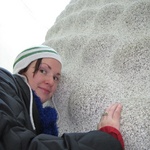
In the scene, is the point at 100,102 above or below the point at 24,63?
below

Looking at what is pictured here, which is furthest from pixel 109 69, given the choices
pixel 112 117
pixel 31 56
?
pixel 31 56

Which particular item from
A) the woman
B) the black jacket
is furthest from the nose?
the black jacket

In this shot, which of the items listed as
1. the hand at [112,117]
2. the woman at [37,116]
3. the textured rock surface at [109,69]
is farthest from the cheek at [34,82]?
the hand at [112,117]

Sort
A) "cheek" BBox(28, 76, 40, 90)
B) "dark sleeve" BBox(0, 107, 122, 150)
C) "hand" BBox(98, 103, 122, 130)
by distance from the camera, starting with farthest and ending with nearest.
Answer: "cheek" BBox(28, 76, 40, 90), "hand" BBox(98, 103, 122, 130), "dark sleeve" BBox(0, 107, 122, 150)

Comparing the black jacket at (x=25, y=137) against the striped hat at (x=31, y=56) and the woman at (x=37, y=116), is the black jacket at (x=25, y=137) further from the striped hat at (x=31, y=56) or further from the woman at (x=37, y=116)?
the striped hat at (x=31, y=56)

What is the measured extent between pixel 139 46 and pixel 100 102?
183 millimetres

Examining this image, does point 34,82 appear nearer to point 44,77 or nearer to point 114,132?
point 44,77

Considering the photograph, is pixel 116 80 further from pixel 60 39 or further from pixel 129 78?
pixel 60 39

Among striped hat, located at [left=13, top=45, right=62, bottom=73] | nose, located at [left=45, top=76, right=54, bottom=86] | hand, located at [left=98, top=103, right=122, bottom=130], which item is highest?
striped hat, located at [left=13, top=45, right=62, bottom=73]

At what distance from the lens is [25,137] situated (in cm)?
40

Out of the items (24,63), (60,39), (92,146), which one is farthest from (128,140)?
(60,39)

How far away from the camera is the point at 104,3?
2.69 ft

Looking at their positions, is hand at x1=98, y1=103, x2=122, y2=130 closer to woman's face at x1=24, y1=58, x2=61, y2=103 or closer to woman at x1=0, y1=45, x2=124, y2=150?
woman at x1=0, y1=45, x2=124, y2=150

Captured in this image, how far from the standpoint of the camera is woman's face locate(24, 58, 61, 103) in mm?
685
